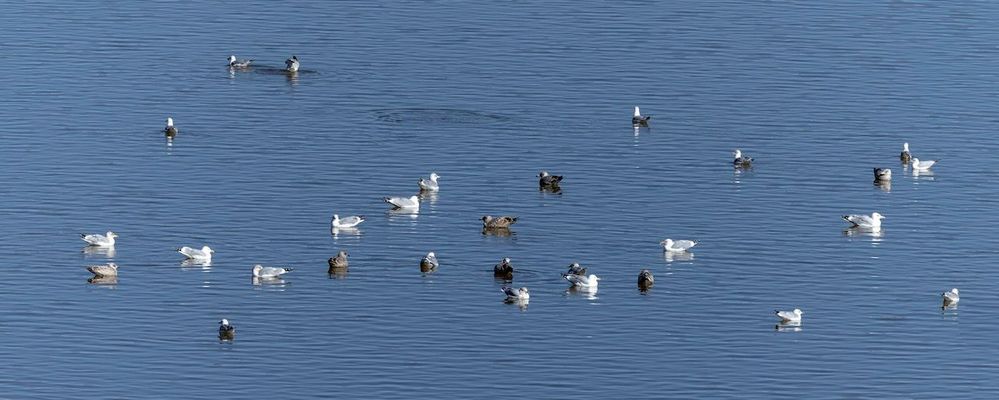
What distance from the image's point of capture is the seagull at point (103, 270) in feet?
212

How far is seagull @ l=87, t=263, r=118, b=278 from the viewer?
64.6m

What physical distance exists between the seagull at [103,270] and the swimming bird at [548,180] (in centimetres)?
1803

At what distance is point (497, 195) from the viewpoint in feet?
252

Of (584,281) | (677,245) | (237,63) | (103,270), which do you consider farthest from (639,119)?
(103,270)

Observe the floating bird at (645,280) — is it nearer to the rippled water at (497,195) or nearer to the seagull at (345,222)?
the rippled water at (497,195)

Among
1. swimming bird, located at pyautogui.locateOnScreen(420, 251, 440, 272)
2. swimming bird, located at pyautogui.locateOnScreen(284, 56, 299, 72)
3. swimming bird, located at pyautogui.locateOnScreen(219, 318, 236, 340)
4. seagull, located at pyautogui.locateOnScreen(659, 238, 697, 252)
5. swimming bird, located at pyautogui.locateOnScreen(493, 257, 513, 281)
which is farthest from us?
swimming bird, located at pyautogui.locateOnScreen(284, 56, 299, 72)

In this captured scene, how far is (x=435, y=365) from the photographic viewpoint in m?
57.8

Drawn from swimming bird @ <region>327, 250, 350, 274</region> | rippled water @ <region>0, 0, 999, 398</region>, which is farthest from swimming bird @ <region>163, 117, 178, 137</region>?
swimming bird @ <region>327, 250, 350, 274</region>

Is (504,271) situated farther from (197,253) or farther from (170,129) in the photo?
(170,129)

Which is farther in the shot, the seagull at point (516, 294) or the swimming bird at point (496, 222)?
the swimming bird at point (496, 222)

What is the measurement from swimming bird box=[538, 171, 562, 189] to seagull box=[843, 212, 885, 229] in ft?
33.9

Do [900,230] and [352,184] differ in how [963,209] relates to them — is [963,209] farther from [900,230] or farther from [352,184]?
[352,184]

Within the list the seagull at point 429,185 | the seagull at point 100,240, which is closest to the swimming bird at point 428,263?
the seagull at point 100,240

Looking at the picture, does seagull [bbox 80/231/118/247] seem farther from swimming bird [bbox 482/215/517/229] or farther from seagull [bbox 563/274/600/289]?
seagull [bbox 563/274/600/289]
